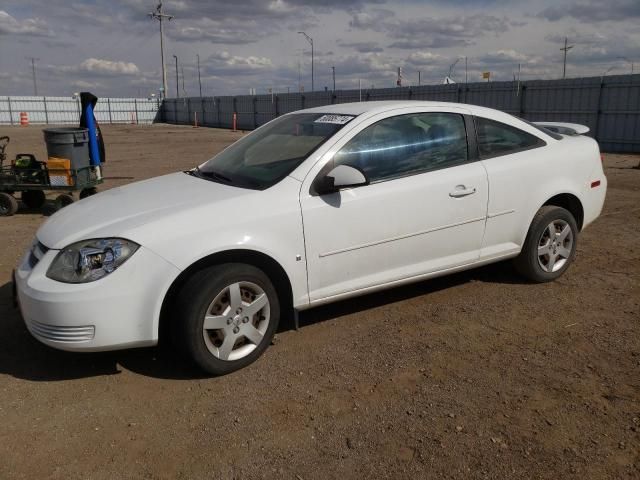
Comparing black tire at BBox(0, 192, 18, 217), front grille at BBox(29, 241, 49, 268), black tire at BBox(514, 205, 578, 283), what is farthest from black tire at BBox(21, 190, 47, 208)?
black tire at BBox(514, 205, 578, 283)

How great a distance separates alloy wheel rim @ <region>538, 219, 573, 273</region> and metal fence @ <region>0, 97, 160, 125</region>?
53663 mm

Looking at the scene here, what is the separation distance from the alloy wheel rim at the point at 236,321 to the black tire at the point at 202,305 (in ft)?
0.09

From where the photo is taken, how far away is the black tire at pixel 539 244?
4832 mm

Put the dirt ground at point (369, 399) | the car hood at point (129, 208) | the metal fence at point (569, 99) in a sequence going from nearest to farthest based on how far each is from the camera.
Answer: the dirt ground at point (369, 399) → the car hood at point (129, 208) → the metal fence at point (569, 99)

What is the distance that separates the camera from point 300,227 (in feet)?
12.1

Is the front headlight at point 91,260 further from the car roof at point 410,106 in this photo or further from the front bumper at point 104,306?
the car roof at point 410,106

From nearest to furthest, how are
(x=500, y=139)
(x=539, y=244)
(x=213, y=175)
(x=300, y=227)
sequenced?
(x=300, y=227), (x=213, y=175), (x=500, y=139), (x=539, y=244)

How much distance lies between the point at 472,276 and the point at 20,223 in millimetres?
6462

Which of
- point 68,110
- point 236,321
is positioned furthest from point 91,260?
point 68,110

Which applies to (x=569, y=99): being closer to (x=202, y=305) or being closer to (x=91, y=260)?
(x=202, y=305)

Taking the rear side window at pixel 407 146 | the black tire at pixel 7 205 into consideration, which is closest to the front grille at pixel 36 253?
the rear side window at pixel 407 146

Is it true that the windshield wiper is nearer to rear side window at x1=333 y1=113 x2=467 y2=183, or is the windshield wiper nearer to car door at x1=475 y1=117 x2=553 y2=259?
rear side window at x1=333 y1=113 x2=467 y2=183

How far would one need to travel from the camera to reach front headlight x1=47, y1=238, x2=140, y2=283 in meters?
3.24

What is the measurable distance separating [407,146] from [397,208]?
0.53 meters
